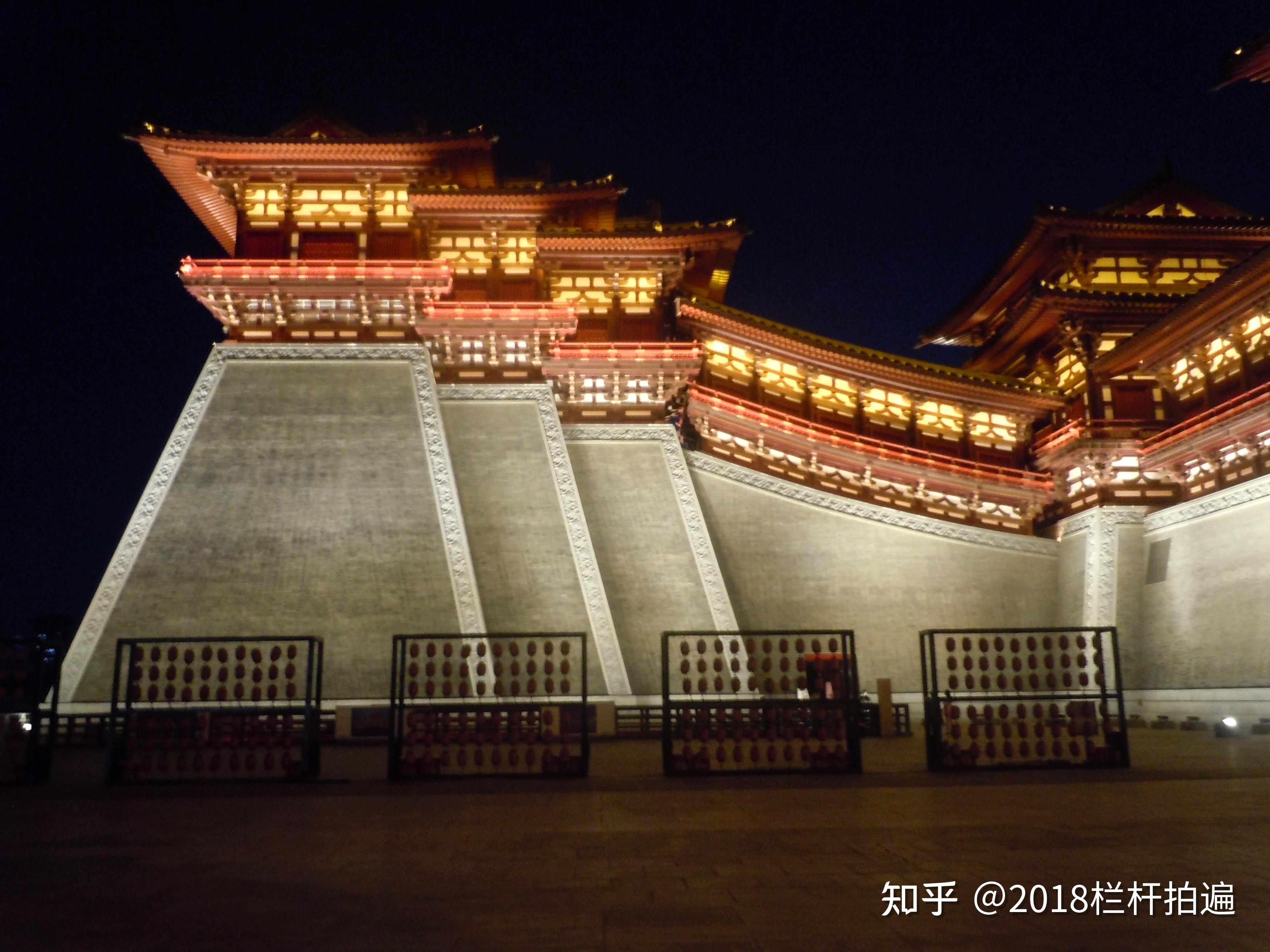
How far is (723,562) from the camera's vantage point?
2208 centimetres

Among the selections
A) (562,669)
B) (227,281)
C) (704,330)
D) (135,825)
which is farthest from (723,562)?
(135,825)

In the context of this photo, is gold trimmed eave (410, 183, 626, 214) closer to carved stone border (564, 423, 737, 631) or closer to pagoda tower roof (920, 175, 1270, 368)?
carved stone border (564, 423, 737, 631)

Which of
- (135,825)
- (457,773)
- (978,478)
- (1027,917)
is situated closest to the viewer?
(1027,917)

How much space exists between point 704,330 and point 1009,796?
17583 mm

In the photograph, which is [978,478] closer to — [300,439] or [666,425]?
[666,425]

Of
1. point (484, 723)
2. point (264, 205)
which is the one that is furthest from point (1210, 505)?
point (264, 205)

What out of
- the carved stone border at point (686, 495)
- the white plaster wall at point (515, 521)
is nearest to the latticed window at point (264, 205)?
the white plaster wall at point (515, 521)

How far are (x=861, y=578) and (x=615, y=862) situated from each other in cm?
1795

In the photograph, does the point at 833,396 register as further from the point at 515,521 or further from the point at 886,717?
the point at 886,717

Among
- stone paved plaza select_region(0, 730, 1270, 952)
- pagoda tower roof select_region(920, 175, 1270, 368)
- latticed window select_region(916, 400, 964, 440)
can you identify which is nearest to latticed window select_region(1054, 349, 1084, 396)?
pagoda tower roof select_region(920, 175, 1270, 368)

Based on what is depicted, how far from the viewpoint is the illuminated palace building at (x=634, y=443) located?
18.8 metres

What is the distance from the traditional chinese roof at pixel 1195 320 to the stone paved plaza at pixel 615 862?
1312 centimetres

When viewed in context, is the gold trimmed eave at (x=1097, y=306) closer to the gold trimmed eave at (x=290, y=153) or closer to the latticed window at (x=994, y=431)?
the latticed window at (x=994, y=431)

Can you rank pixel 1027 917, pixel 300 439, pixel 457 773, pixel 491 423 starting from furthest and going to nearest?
pixel 491 423 < pixel 300 439 < pixel 457 773 < pixel 1027 917
